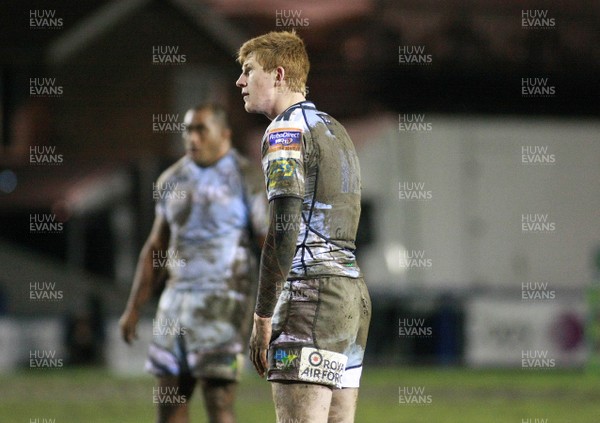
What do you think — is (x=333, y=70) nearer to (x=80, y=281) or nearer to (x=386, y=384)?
(x=80, y=281)

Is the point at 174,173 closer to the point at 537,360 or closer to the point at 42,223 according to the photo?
the point at 537,360

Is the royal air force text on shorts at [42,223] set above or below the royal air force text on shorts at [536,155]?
below

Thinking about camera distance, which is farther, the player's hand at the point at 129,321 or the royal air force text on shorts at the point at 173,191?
the royal air force text on shorts at the point at 173,191

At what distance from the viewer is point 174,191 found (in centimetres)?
904

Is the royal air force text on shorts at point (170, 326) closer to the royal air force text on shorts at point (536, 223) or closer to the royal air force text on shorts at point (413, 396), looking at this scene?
the royal air force text on shorts at point (413, 396)

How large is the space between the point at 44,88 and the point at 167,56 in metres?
3.76

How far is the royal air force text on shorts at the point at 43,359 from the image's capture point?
24.8m

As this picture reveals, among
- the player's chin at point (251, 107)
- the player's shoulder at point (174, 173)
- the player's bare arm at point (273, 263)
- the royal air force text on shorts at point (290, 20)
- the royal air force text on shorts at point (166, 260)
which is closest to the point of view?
the player's bare arm at point (273, 263)

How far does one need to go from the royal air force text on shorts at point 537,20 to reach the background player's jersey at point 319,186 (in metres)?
27.1

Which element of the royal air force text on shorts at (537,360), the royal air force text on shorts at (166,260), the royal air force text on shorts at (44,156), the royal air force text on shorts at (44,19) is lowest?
the royal air force text on shorts at (537,360)

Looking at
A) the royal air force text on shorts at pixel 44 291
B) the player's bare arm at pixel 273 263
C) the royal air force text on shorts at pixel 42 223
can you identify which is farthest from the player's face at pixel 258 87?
the royal air force text on shorts at pixel 42 223

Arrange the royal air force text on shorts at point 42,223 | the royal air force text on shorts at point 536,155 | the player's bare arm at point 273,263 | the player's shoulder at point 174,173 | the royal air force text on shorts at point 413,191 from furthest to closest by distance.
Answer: the royal air force text on shorts at point 536,155 → the royal air force text on shorts at point 413,191 → the royal air force text on shorts at point 42,223 → the player's shoulder at point 174,173 → the player's bare arm at point 273,263

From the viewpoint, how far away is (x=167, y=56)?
38.2 metres

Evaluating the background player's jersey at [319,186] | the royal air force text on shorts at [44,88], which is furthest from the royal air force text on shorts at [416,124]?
the background player's jersey at [319,186]
